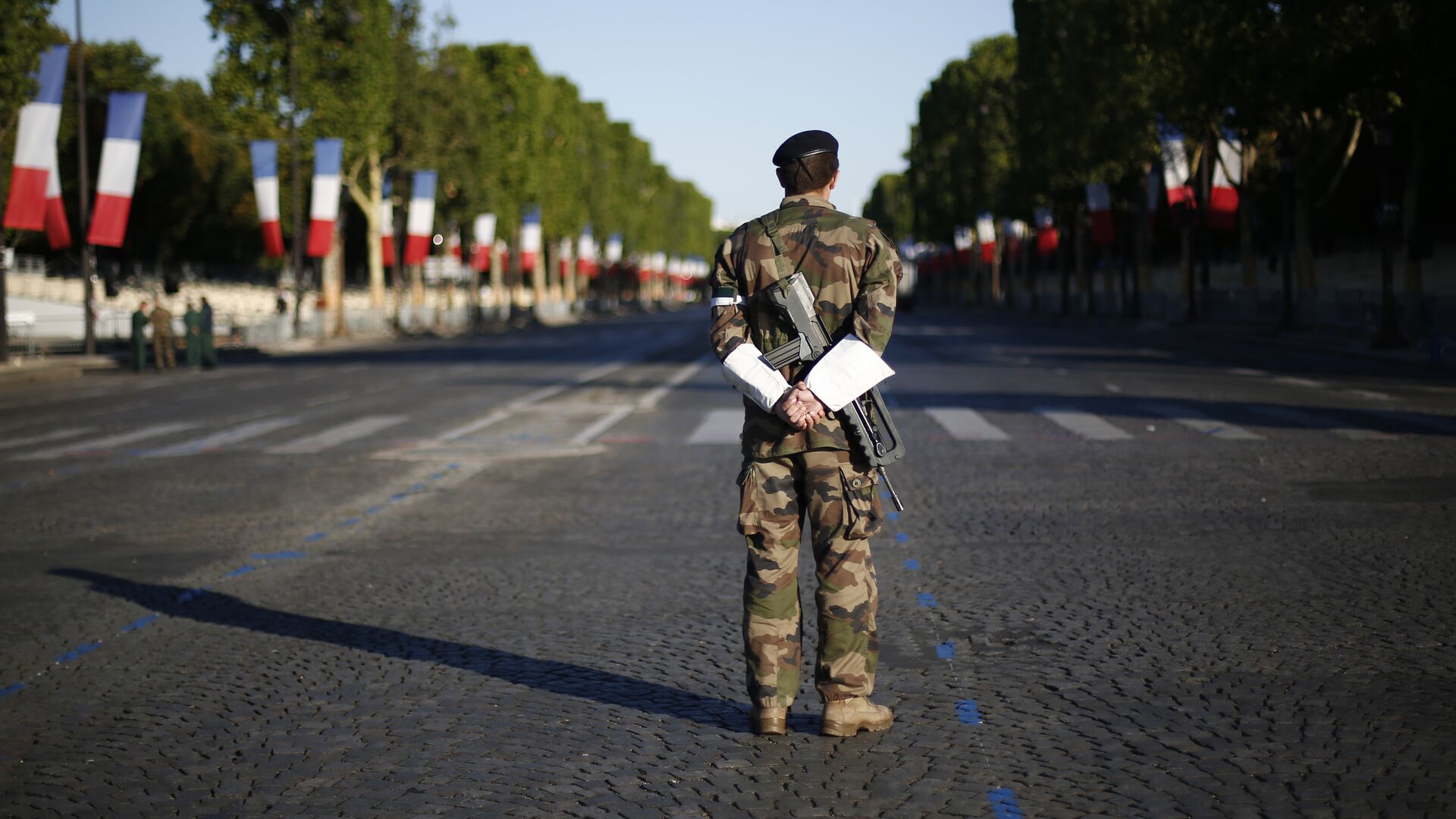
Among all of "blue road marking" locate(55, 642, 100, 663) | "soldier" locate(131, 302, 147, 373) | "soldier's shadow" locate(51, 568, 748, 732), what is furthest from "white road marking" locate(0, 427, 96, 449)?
"soldier" locate(131, 302, 147, 373)

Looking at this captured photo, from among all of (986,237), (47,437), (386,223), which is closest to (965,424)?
(47,437)

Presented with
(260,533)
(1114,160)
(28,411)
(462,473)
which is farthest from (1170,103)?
(260,533)

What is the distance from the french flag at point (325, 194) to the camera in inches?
1880

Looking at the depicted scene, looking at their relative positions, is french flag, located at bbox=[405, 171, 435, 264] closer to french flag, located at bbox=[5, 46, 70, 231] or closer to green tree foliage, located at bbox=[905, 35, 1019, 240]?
french flag, located at bbox=[5, 46, 70, 231]

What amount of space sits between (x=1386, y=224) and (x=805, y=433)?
28.8 meters

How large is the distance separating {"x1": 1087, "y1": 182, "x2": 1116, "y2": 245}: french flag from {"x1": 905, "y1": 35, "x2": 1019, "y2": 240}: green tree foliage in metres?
14.6

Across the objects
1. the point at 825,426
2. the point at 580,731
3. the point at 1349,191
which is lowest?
the point at 580,731

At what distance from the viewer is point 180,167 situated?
9256 centimetres

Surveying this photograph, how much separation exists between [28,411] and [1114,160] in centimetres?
3984

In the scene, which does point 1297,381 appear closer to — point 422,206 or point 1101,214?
point 1101,214

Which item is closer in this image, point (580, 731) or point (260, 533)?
point (580, 731)

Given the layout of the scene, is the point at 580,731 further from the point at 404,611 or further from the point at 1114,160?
the point at 1114,160

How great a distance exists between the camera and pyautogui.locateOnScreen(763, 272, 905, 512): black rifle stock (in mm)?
5395

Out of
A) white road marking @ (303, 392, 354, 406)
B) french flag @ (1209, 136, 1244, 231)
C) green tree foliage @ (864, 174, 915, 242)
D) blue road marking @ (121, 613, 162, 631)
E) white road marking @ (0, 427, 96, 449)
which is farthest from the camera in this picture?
green tree foliage @ (864, 174, 915, 242)
